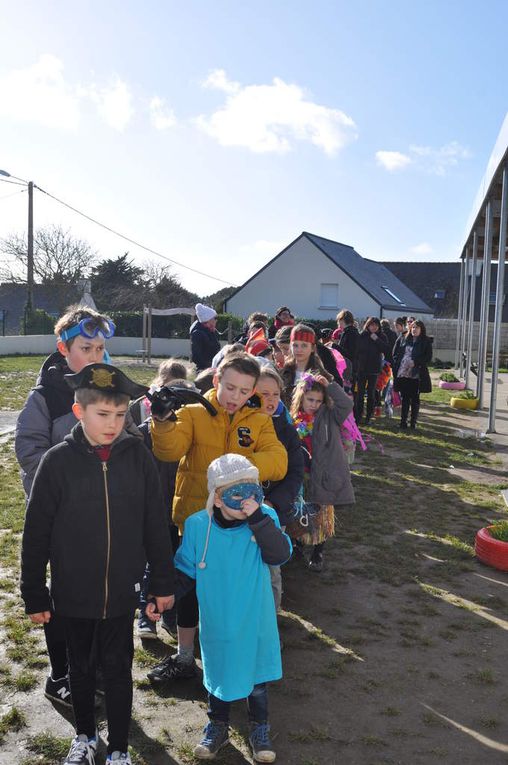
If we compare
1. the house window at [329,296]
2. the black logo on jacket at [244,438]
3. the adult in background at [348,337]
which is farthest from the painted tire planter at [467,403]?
the house window at [329,296]

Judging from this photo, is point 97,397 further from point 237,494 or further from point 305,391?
point 305,391

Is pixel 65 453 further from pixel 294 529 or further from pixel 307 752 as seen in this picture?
pixel 294 529

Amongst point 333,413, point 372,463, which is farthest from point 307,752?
point 372,463

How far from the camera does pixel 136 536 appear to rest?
112 inches

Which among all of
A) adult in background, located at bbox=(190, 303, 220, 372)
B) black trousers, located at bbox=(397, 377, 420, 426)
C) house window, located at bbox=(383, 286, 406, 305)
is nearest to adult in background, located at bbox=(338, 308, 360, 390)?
black trousers, located at bbox=(397, 377, 420, 426)

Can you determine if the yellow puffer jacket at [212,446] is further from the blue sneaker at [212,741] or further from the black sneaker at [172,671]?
the blue sneaker at [212,741]

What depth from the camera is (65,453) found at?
8.98 feet

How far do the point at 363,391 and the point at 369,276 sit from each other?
2737 centimetres

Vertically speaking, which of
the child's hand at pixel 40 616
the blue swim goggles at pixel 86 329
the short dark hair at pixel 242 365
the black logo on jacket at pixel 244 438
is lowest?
the child's hand at pixel 40 616

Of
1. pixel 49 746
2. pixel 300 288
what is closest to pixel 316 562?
pixel 49 746

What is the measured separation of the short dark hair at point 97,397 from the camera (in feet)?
8.94

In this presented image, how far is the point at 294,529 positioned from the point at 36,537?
2405 mm

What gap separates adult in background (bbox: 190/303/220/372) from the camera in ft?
27.0

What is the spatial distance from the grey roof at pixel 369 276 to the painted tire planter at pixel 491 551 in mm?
29278
